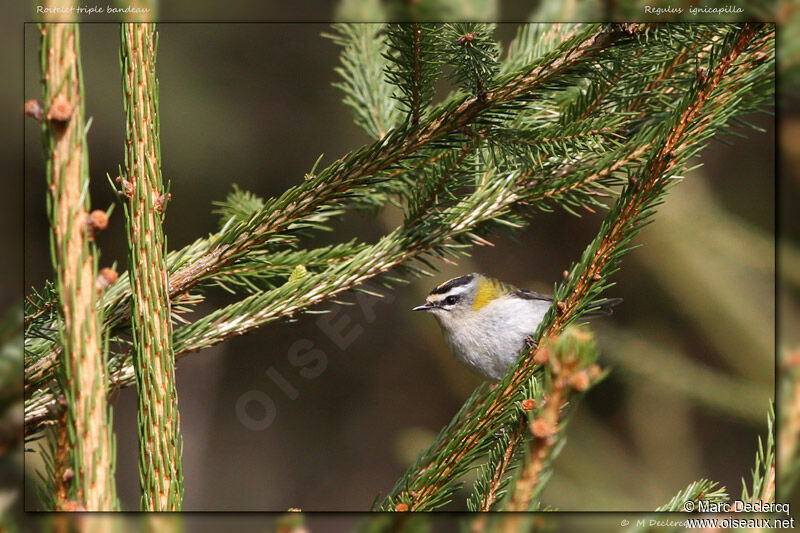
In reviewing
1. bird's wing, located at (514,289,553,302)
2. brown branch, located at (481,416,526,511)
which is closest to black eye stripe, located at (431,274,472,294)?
bird's wing, located at (514,289,553,302)

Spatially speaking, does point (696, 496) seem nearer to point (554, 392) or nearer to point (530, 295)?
point (554, 392)

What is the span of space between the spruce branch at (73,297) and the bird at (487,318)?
1.47m

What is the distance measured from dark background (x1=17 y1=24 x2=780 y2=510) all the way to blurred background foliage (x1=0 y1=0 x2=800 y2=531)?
1cm

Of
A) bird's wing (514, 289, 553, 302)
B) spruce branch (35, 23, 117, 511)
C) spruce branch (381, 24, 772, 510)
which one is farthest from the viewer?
bird's wing (514, 289, 553, 302)

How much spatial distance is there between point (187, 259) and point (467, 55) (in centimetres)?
74

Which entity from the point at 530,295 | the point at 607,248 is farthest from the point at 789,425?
the point at 530,295

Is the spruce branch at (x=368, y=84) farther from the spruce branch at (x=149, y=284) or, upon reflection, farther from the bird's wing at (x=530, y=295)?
the bird's wing at (x=530, y=295)

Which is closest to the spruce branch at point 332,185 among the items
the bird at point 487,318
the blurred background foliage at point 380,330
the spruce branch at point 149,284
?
the spruce branch at point 149,284

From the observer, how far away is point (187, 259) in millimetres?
1436

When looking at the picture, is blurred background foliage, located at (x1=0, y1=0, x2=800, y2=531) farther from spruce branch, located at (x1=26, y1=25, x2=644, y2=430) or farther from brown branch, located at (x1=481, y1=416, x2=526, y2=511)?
brown branch, located at (x1=481, y1=416, x2=526, y2=511)

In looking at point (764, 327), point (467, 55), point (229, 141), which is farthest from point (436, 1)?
point (229, 141)

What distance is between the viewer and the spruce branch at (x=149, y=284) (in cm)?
103

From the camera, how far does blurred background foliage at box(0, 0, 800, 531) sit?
2.97 metres

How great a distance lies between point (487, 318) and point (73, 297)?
180 cm
